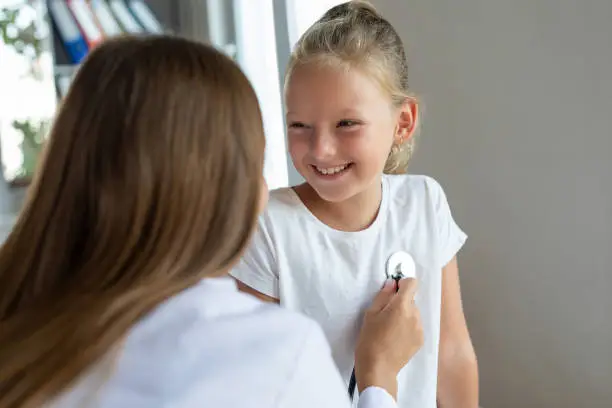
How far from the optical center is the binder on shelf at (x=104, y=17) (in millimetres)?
1629

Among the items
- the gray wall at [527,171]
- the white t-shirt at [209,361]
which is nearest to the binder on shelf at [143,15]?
the gray wall at [527,171]

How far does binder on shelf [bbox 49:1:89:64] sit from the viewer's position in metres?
1.61

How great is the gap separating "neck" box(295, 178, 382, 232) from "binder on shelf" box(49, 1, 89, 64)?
99 cm

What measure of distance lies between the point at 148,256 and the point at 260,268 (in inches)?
12.1

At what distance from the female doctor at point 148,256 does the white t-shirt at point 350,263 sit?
266 mm

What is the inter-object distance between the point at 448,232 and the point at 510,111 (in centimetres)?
40

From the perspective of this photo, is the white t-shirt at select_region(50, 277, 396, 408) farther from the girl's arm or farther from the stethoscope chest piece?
the girl's arm

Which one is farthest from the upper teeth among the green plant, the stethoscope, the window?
the green plant

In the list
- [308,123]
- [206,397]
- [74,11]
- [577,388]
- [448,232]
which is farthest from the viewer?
[74,11]

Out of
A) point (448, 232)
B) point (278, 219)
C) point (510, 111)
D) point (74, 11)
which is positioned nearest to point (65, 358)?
point (278, 219)

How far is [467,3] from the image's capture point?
50.2 inches

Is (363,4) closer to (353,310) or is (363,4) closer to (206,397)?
(353,310)

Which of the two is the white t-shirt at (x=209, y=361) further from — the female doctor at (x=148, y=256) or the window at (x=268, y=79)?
the window at (x=268, y=79)

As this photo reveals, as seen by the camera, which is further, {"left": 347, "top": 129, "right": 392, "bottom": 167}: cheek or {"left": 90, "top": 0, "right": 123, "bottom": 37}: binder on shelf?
{"left": 90, "top": 0, "right": 123, "bottom": 37}: binder on shelf
